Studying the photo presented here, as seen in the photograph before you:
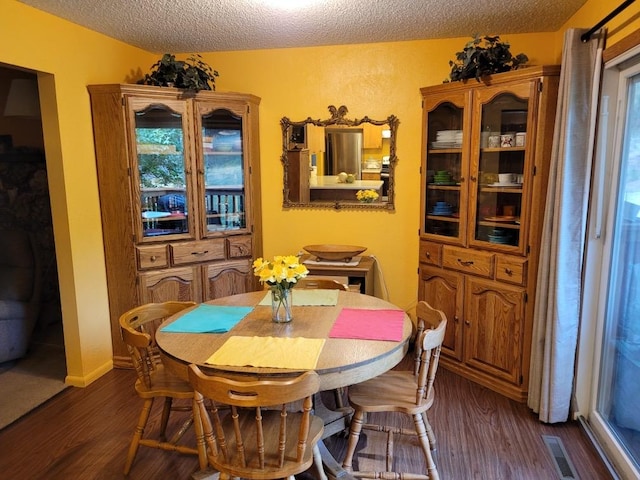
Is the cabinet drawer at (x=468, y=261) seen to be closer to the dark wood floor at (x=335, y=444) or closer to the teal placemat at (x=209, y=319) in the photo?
the dark wood floor at (x=335, y=444)

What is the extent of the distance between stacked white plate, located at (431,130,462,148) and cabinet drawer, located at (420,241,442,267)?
71 centimetres

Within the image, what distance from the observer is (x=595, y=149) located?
7.77 ft

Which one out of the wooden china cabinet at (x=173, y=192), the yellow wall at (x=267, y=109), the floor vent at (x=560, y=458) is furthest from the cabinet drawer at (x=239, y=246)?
the floor vent at (x=560, y=458)

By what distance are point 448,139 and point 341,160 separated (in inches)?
34.0

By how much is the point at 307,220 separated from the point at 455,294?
4.50 ft

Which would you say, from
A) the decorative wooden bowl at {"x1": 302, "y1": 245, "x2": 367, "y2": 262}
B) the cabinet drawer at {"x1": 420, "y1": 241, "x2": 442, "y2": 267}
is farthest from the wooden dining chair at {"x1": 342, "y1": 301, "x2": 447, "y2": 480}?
the decorative wooden bowl at {"x1": 302, "y1": 245, "x2": 367, "y2": 262}

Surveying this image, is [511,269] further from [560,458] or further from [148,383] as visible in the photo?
[148,383]

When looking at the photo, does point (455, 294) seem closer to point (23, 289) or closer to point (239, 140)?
point (239, 140)

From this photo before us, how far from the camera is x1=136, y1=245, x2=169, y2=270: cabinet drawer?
3.25 metres

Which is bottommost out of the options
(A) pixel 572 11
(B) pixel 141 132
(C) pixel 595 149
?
(C) pixel 595 149

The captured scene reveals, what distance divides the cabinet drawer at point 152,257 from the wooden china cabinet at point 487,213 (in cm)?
192

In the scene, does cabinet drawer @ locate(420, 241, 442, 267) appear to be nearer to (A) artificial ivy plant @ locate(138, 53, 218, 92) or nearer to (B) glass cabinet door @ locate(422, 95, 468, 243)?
(B) glass cabinet door @ locate(422, 95, 468, 243)

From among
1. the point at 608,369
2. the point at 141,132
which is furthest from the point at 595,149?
the point at 141,132

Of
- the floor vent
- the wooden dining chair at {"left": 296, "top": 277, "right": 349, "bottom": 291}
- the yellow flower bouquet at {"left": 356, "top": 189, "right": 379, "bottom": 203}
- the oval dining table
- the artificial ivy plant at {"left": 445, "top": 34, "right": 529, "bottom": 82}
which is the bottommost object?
the floor vent
